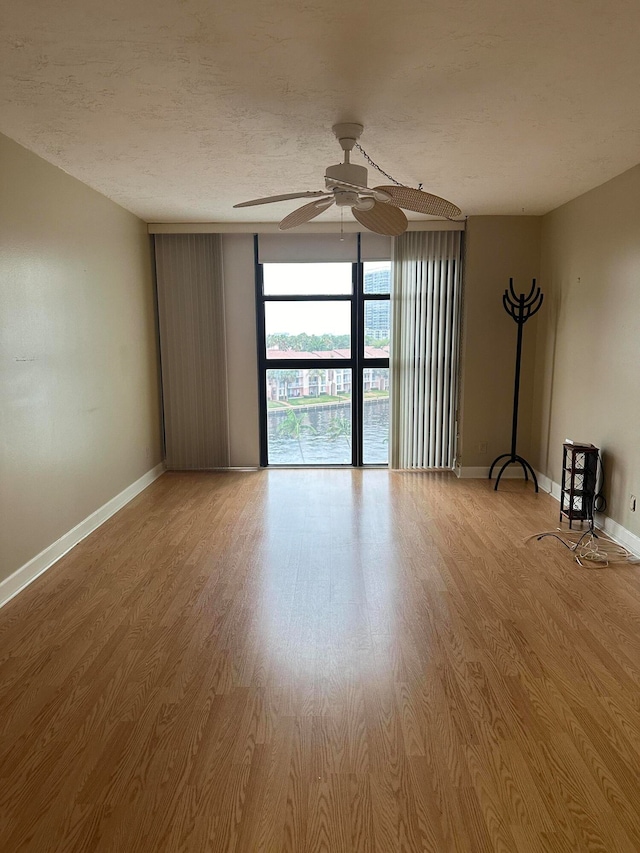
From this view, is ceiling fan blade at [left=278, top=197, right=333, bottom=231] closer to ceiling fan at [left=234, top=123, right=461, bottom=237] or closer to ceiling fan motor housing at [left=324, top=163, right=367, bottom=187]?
ceiling fan at [left=234, top=123, right=461, bottom=237]

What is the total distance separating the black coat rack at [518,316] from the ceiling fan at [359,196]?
2.40 meters

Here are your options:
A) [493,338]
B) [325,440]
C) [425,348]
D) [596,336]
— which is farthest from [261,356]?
[596,336]

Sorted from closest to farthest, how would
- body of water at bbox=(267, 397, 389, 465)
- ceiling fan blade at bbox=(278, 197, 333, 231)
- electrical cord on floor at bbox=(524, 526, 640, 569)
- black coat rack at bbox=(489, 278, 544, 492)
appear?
ceiling fan blade at bbox=(278, 197, 333, 231) → electrical cord on floor at bbox=(524, 526, 640, 569) → black coat rack at bbox=(489, 278, 544, 492) → body of water at bbox=(267, 397, 389, 465)

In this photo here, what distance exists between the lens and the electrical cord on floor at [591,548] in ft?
12.3

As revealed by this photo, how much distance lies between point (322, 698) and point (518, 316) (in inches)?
173

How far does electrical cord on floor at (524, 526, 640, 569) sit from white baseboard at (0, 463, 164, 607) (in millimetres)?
3211

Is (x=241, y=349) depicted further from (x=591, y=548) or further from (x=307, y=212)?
(x=591, y=548)

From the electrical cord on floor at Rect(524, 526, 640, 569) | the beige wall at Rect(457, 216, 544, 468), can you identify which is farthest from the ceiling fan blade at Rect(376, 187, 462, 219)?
the beige wall at Rect(457, 216, 544, 468)

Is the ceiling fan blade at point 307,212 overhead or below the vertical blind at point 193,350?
overhead

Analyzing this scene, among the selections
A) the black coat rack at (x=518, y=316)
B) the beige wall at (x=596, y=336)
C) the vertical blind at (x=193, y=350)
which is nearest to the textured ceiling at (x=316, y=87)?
the beige wall at (x=596, y=336)

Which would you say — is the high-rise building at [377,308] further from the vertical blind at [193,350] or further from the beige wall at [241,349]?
the vertical blind at [193,350]

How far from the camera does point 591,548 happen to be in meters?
3.95

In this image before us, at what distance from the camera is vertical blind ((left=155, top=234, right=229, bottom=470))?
19.7 ft

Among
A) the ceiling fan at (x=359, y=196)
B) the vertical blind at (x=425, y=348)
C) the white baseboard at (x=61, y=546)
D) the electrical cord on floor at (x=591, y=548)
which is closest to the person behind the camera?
the ceiling fan at (x=359, y=196)
